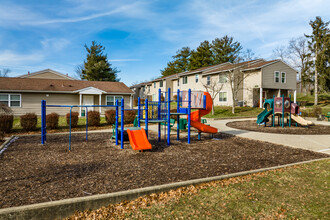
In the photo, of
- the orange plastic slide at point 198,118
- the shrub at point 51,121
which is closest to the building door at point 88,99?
the shrub at point 51,121

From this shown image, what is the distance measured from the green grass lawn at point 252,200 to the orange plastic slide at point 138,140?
3.26 meters

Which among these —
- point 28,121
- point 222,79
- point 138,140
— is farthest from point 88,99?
point 222,79

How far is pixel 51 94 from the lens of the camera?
21922 mm

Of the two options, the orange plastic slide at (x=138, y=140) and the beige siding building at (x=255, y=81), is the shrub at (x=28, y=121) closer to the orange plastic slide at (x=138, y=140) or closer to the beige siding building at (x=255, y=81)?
the orange plastic slide at (x=138, y=140)

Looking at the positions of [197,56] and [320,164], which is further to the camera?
[197,56]

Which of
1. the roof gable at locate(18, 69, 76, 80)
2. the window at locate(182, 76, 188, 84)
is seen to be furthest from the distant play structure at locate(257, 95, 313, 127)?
the roof gable at locate(18, 69, 76, 80)

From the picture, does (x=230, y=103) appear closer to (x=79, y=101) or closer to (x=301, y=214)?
(x=79, y=101)

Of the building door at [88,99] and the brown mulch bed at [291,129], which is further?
the building door at [88,99]

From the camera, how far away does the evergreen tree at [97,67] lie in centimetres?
4456

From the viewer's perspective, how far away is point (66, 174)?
519cm

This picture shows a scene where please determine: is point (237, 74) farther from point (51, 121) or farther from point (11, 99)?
point (11, 99)

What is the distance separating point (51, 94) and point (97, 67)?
2337cm

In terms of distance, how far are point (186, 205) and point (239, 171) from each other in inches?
96.5

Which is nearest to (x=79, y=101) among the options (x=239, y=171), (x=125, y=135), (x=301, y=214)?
(x=125, y=135)
